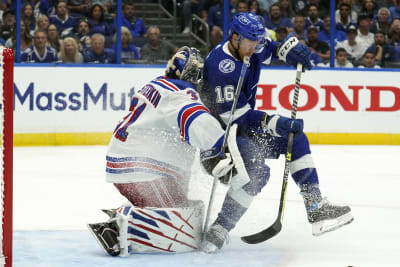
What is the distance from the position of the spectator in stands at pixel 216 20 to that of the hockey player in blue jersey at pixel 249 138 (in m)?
4.27

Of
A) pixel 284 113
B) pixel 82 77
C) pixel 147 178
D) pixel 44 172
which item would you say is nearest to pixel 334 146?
pixel 284 113

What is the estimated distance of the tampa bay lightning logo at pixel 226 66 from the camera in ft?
11.2

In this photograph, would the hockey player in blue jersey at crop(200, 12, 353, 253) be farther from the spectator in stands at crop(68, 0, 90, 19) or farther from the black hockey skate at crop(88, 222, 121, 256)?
the spectator in stands at crop(68, 0, 90, 19)

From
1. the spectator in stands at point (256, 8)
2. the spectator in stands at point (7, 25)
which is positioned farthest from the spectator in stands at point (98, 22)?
the spectator in stands at point (256, 8)

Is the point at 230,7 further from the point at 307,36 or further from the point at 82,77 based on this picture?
the point at 82,77

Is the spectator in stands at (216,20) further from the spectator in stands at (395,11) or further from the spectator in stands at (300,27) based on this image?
the spectator in stands at (395,11)

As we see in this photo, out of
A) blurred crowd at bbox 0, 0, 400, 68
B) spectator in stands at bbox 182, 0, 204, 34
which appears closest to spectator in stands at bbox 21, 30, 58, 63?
blurred crowd at bbox 0, 0, 400, 68

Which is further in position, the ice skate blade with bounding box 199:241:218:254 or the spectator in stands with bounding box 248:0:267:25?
the spectator in stands with bounding box 248:0:267:25

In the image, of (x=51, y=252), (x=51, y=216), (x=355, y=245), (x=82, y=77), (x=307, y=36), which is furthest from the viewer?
(x=307, y=36)

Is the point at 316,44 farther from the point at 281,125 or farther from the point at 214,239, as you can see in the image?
the point at 214,239

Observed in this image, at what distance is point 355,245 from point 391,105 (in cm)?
451

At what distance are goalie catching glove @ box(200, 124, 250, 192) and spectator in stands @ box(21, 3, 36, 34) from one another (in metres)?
4.54

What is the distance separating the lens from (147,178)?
11.0 feet

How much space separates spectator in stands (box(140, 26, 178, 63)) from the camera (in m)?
7.64
